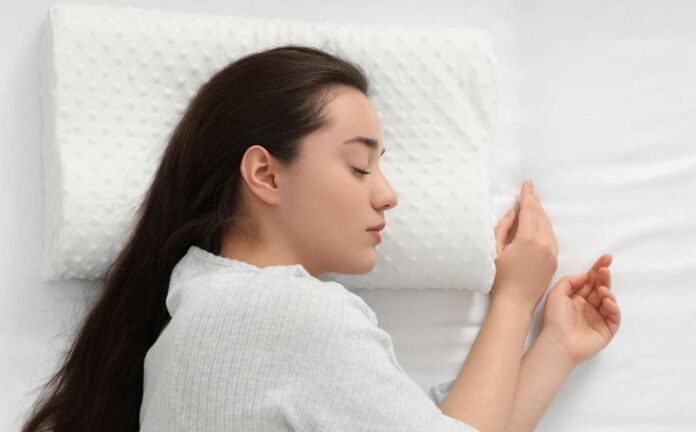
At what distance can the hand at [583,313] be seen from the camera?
1.39m

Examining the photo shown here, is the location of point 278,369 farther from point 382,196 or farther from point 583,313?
point 583,313

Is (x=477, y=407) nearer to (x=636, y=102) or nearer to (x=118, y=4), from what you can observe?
(x=636, y=102)

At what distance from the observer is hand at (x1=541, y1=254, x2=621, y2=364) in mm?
1391

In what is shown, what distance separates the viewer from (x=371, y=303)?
1.38 meters

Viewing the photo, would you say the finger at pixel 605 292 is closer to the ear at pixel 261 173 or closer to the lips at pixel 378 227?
the lips at pixel 378 227

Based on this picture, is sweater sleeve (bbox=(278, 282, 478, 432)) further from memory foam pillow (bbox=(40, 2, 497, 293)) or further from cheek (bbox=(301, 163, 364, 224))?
memory foam pillow (bbox=(40, 2, 497, 293))

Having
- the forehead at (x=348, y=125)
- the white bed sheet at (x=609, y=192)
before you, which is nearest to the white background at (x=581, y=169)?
the white bed sheet at (x=609, y=192)

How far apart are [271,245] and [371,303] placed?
0.26 meters

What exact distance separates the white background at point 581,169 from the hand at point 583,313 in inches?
1.2

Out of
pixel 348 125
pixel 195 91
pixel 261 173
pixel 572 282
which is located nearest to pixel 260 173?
pixel 261 173

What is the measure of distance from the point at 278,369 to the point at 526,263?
0.50m

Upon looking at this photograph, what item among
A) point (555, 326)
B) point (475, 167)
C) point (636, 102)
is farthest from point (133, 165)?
point (636, 102)

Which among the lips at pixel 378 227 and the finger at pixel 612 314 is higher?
the lips at pixel 378 227

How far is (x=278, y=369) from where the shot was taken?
1.01 m
